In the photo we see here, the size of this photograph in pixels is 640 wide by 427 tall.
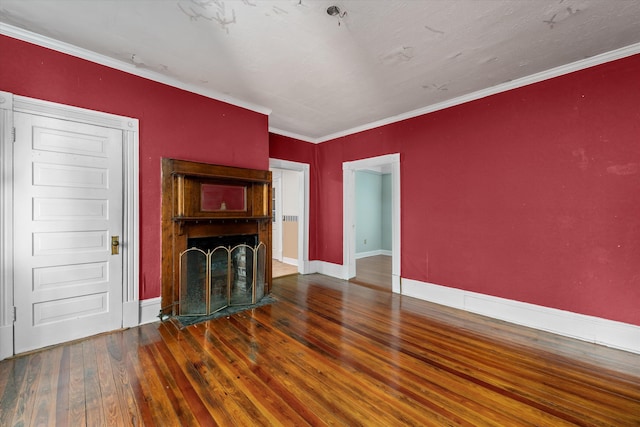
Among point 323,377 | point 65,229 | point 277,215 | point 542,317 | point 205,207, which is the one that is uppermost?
point 205,207

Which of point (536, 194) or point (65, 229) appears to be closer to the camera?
point (65, 229)

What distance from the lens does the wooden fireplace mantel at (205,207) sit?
305 centimetres

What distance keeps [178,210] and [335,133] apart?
312cm

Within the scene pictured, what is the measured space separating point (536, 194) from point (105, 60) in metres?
4.68

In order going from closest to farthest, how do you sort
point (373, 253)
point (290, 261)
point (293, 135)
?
point (293, 135), point (290, 261), point (373, 253)

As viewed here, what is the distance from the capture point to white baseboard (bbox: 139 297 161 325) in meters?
2.92

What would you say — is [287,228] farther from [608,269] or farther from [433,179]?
[608,269]

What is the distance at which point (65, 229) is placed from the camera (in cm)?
251

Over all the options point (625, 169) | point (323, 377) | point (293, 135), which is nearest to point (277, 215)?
point (293, 135)

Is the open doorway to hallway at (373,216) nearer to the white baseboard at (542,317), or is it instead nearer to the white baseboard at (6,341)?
the white baseboard at (542,317)

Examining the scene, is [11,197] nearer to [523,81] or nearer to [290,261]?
[290,261]

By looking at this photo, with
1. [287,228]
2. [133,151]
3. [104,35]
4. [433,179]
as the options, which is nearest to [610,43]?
[433,179]

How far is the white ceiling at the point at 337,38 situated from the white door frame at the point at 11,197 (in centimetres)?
60

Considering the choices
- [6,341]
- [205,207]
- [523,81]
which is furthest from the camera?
[205,207]
